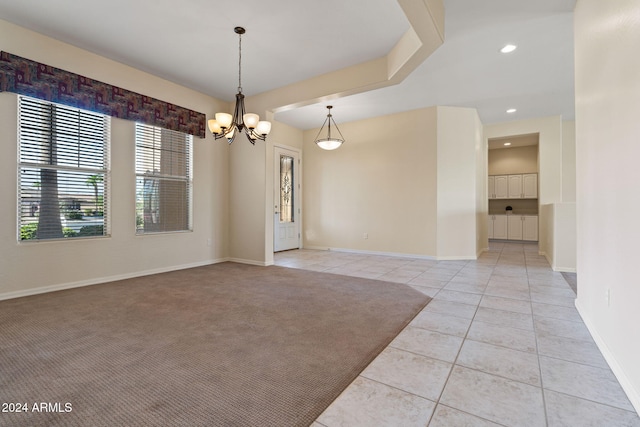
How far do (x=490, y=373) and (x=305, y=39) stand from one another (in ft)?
12.3

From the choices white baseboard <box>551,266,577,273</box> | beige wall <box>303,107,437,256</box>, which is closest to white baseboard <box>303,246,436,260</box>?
beige wall <box>303,107,437,256</box>

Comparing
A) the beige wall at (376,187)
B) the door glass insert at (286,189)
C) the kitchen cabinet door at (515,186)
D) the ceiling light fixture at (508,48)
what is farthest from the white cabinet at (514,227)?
the door glass insert at (286,189)

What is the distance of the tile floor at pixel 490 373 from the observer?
1430 millimetres

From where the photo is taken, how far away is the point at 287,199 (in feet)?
24.2

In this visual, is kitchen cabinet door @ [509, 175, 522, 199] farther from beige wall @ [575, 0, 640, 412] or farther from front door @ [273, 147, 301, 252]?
beige wall @ [575, 0, 640, 412]

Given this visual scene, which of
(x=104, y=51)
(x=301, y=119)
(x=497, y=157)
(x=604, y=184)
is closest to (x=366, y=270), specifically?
(x=604, y=184)

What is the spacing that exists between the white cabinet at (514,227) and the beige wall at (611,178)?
21.5 ft

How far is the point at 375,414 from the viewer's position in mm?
1446

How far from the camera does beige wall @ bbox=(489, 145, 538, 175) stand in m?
8.69

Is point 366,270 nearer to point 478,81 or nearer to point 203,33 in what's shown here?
point 478,81

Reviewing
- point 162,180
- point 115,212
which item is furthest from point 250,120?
Answer: point 115,212

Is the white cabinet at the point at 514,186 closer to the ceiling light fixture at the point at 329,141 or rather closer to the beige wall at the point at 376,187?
the beige wall at the point at 376,187

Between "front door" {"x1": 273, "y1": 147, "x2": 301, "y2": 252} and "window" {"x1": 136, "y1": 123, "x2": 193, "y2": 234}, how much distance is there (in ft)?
7.68

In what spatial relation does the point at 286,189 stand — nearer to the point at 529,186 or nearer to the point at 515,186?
the point at 515,186
